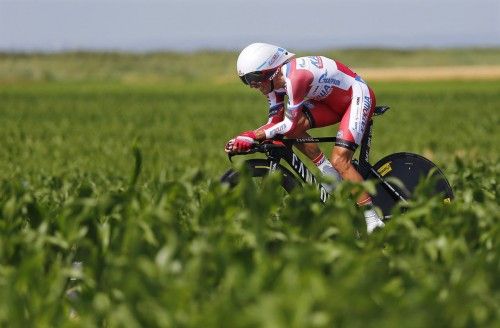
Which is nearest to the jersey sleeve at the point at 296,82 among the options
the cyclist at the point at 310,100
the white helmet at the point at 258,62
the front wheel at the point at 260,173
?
the cyclist at the point at 310,100

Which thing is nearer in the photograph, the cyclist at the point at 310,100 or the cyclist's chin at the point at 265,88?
the cyclist at the point at 310,100

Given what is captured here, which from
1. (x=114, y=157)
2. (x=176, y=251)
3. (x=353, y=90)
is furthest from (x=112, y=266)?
(x=114, y=157)

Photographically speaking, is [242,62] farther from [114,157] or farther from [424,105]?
[424,105]

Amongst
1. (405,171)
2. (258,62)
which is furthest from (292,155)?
(405,171)

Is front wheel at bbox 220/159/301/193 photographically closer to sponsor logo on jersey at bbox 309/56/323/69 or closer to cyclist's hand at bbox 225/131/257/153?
cyclist's hand at bbox 225/131/257/153

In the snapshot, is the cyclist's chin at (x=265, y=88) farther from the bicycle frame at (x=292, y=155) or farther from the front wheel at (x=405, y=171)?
the front wheel at (x=405, y=171)

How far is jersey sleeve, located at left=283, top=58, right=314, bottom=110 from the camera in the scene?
8406 millimetres

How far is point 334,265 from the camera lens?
5.65 metres

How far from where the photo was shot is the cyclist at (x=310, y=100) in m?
8.46

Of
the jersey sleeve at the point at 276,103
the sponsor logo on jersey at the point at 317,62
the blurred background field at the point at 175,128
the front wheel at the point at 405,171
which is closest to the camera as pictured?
the sponsor logo on jersey at the point at 317,62

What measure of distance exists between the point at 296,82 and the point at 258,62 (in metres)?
0.35

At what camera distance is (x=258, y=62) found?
843 centimetres

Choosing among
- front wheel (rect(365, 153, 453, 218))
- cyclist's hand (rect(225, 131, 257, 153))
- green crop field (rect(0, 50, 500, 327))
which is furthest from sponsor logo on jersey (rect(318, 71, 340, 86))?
green crop field (rect(0, 50, 500, 327))

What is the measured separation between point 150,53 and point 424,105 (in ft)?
325
